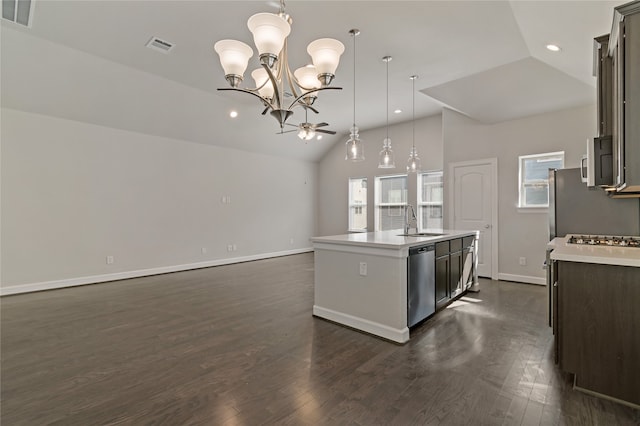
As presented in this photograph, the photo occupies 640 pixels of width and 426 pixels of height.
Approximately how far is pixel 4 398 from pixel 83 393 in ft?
1.59

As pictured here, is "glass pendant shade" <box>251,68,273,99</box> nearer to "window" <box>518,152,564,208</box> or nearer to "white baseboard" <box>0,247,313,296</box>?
"window" <box>518,152,564,208</box>

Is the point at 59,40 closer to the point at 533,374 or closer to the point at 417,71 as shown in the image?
the point at 417,71

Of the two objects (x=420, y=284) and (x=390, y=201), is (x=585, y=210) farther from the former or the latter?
(x=390, y=201)

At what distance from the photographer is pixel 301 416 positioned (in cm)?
184

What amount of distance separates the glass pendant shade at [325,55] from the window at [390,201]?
5.86m

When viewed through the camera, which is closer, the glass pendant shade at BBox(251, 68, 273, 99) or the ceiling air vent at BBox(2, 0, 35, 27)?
the glass pendant shade at BBox(251, 68, 273, 99)

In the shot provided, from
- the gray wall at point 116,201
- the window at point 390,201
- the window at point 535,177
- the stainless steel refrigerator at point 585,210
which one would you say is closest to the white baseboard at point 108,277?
the gray wall at point 116,201

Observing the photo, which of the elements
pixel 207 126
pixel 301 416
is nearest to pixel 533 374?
pixel 301 416

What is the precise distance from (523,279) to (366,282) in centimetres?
365

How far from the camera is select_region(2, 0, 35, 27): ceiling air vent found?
3.04 meters

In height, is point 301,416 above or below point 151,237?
Answer: below

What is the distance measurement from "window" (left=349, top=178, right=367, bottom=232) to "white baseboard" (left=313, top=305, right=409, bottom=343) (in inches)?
210

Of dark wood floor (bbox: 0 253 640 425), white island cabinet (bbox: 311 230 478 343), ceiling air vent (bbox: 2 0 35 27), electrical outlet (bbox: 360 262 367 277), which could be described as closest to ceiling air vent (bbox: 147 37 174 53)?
ceiling air vent (bbox: 2 0 35 27)

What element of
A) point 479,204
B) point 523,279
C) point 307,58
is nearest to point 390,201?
point 479,204
